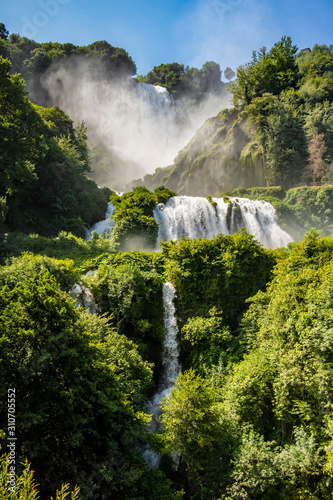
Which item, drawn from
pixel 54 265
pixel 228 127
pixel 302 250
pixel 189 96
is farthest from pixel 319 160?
pixel 189 96

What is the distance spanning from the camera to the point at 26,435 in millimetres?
5695

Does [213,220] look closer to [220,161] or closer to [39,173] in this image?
[39,173]

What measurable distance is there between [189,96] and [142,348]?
73691 millimetres

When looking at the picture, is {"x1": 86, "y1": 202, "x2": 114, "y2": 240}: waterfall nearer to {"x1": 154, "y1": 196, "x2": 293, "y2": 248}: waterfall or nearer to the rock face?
{"x1": 154, "y1": 196, "x2": 293, "y2": 248}: waterfall

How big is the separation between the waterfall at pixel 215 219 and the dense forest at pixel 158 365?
475 centimetres

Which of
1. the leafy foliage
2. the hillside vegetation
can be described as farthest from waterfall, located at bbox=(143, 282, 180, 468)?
the hillside vegetation

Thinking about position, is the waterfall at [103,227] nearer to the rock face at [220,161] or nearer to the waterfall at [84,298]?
the waterfall at [84,298]

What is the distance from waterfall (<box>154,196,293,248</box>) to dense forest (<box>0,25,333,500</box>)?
4748 mm

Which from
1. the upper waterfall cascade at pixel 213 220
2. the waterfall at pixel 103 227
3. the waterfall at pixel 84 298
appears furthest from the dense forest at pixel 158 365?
the waterfall at pixel 103 227

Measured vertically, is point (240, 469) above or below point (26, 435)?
below

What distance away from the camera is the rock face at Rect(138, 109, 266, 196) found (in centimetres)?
3909

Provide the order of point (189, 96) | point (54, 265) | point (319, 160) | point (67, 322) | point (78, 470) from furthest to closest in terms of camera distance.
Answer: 1. point (189, 96)
2. point (319, 160)
3. point (54, 265)
4. point (67, 322)
5. point (78, 470)

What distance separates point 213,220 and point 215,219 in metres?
0.22

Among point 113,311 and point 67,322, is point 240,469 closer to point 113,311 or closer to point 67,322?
point 67,322
